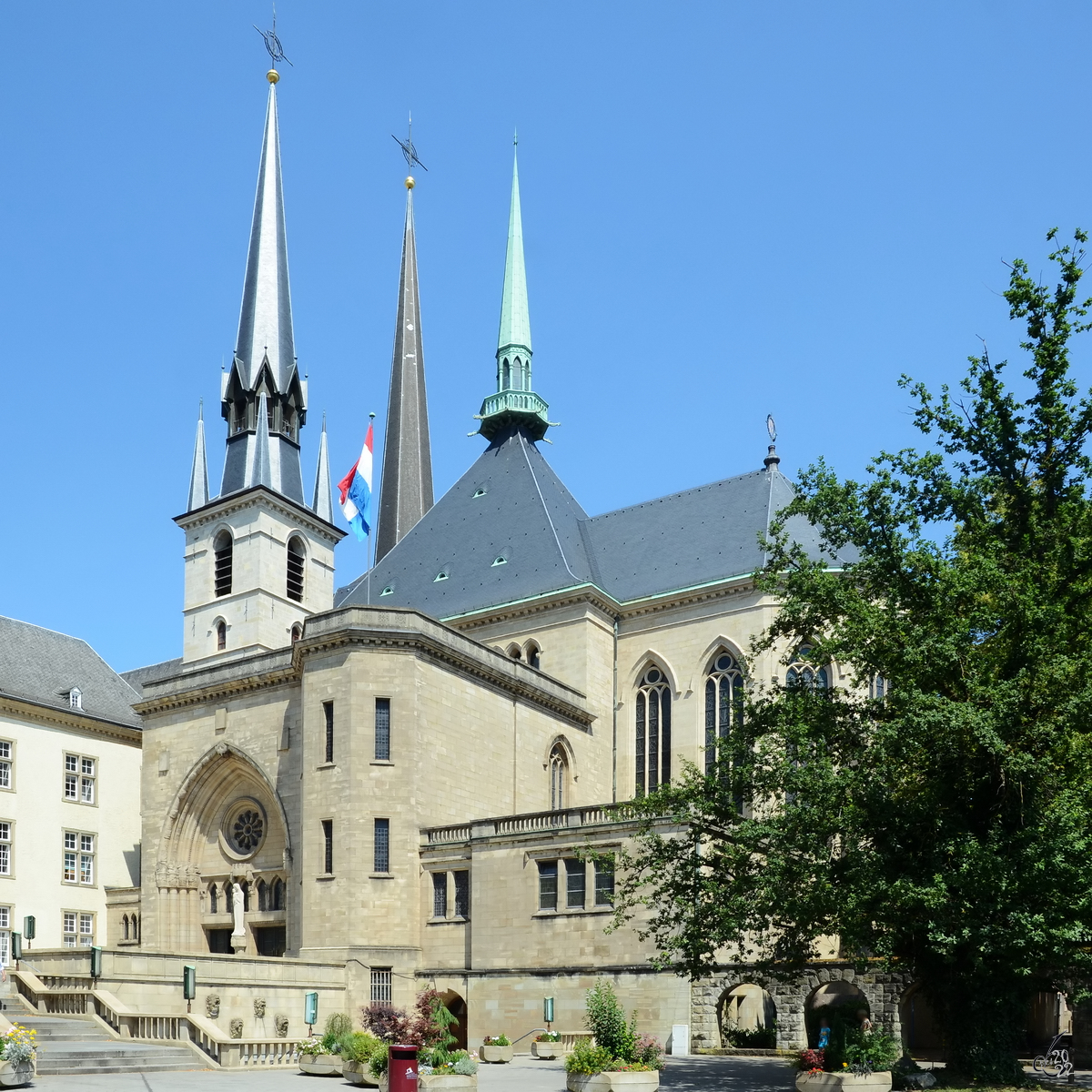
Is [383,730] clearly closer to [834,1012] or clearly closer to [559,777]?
[559,777]

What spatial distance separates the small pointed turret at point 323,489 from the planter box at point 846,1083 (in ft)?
138

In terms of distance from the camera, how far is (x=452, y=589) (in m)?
54.9

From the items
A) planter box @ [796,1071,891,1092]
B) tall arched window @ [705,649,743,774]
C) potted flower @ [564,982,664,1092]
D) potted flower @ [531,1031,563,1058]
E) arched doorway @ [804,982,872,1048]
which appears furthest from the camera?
tall arched window @ [705,649,743,774]

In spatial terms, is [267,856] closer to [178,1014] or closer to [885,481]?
[178,1014]

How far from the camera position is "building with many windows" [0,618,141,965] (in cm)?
4744

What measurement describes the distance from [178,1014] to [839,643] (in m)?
16.1

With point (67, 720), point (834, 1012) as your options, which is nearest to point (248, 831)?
point (67, 720)

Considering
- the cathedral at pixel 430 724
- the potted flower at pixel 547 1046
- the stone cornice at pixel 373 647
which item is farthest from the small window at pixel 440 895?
the potted flower at pixel 547 1046

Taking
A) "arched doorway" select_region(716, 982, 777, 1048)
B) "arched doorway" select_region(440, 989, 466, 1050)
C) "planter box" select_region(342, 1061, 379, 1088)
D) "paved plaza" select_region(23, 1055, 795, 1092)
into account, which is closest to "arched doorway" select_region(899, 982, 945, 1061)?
"arched doorway" select_region(716, 982, 777, 1048)

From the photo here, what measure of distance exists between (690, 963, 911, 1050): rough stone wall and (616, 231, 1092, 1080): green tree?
3224 mm

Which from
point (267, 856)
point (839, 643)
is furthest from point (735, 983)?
point (267, 856)

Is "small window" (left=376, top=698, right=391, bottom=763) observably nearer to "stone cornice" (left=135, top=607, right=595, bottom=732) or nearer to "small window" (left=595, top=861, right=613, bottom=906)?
"stone cornice" (left=135, top=607, right=595, bottom=732)

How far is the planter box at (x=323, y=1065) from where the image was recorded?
26031 millimetres

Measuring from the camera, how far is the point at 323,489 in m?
61.7
